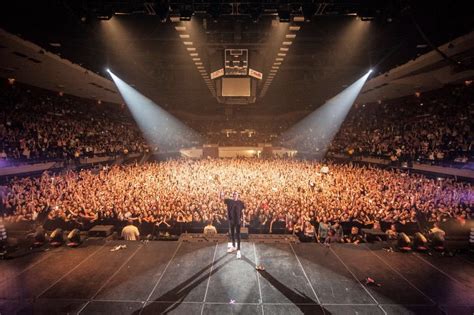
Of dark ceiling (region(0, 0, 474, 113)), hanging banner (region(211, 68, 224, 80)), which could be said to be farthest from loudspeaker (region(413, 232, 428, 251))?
hanging banner (region(211, 68, 224, 80))

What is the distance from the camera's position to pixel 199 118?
129 feet

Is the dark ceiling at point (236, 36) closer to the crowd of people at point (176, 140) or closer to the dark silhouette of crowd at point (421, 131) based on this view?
the crowd of people at point (176, 140)

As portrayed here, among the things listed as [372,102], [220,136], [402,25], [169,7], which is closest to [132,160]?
[220,136]

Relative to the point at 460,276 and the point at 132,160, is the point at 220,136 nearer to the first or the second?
the point at 132,160

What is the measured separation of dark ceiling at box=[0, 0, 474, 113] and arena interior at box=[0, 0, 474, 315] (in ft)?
0.22

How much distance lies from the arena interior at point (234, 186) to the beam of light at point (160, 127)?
1042 centimetres

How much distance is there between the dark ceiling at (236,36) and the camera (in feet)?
22.9

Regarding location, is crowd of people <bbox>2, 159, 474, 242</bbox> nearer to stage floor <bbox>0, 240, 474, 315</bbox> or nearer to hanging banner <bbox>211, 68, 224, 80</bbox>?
stage floor <bbox>0, 240, 474, 315</bbox>

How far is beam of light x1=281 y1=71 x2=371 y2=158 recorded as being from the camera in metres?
30.2

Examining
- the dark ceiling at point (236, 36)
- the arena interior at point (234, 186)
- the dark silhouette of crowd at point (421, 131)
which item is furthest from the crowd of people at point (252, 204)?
the dark ceiling at point (236, 36)

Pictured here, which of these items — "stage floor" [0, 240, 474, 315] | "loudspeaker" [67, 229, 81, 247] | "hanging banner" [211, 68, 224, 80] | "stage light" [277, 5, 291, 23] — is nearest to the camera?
"stage floor" [0, 240, 474, 315]

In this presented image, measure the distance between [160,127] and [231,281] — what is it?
34345mm

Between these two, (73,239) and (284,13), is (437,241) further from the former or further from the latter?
(73,239)

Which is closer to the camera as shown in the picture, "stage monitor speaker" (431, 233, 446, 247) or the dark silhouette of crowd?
"stage monitor speaker" (431, 233, 446, 247)
